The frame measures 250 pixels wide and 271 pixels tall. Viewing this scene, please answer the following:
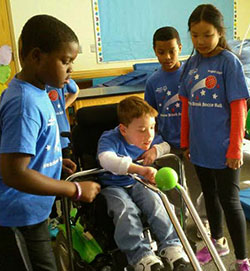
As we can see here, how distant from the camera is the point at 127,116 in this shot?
1.53 metres

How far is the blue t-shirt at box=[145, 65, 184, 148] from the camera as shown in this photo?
1814 millimetres

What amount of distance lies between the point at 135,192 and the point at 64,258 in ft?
1.63

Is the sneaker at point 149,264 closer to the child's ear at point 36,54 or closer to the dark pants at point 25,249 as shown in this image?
the dark pants at point 25,249

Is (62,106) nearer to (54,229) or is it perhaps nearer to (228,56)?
(54,229)

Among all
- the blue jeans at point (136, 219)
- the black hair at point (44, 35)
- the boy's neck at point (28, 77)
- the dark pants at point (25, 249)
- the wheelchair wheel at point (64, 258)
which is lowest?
the wheelchair wheel at point (64, 258)

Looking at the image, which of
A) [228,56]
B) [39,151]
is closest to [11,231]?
[39,151]

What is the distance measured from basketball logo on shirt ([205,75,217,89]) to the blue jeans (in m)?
0.55

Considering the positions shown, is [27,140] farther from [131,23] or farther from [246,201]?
[131,23]

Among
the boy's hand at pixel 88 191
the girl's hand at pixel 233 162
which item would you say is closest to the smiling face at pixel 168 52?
the girl's hand at pixel 233 162

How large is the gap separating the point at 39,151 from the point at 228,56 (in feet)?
3.03

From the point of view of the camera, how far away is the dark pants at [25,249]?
1.04 m

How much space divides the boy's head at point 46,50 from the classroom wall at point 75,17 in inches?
133

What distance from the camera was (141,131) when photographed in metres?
1.50

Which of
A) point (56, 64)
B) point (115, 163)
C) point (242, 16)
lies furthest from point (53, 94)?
point (242, 16)
